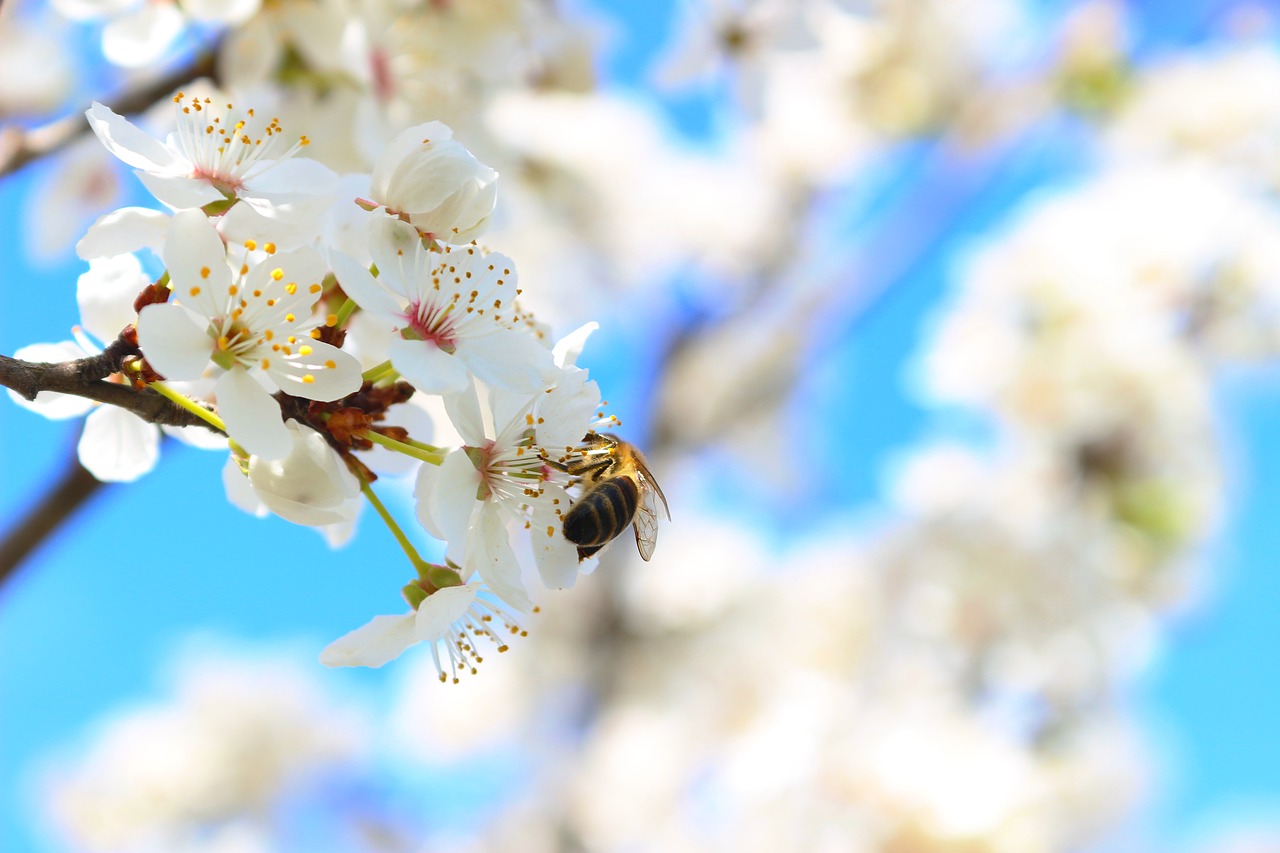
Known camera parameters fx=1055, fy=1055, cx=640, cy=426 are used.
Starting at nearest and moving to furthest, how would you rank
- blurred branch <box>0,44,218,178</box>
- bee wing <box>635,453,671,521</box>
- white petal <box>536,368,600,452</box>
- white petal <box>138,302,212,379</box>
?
white petal <box>138,302,212,379</box>, white petal <box>536,368,600,452</box>, bee wing <box>635,453,671,521</box>, blurred branch <box>0,44,218,178</box>

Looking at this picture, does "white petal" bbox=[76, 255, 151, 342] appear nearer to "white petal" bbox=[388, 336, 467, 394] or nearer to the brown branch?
the brown branch

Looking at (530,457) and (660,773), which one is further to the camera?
(660,773)

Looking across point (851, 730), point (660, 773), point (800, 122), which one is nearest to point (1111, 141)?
point (800, 122)

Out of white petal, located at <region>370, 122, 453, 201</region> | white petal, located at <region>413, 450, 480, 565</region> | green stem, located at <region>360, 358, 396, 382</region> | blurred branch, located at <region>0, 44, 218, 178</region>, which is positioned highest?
→ blurred branch, located at <region>0, 44, 218, 178</region>

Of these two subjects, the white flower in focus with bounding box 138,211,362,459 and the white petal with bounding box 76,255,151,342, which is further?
the white petal with bounding box 76,255,151,342

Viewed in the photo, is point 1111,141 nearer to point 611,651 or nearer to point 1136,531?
point 1136,531

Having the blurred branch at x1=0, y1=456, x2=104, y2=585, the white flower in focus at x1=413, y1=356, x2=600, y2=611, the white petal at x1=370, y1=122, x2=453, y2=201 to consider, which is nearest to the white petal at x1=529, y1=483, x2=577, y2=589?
the white flower in focus at x1=413, y1=356, x2=600, y2=611
